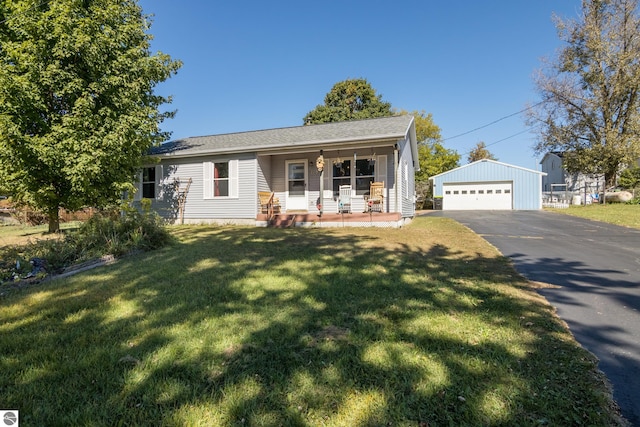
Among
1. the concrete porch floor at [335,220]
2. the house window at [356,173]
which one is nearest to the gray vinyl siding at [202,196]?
the concrete porch floor at [335,220]

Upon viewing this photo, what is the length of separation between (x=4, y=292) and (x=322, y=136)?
9883 millimetres

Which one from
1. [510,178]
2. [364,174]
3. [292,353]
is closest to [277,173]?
[364,174]

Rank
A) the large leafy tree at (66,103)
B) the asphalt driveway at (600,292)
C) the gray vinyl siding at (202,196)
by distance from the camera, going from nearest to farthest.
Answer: the asphalt driveway at (600,292)
the large leafy tree at (66,103)
the gray vinyl siding at (202,196)

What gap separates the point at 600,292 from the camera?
3969 mm

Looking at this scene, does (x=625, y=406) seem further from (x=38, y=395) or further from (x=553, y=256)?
(x=553, y=256)

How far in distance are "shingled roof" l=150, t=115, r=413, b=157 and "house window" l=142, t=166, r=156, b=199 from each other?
0.87m

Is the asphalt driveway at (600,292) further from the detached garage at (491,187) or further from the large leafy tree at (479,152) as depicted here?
the large leafy tree at (479,152)

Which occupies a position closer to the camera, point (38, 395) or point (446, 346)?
point (38, 395)

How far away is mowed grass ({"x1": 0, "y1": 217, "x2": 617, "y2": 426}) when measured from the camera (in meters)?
1.77

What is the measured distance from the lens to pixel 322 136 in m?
12.2

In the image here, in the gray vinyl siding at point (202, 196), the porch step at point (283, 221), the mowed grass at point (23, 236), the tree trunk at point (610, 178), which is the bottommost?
the mowed grass at point (23, 236)

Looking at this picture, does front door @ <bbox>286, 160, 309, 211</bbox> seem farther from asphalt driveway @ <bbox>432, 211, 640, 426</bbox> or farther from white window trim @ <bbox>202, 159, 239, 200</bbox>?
asphalt driveway @ <bbox>432, 211, 640, 426</bbox>

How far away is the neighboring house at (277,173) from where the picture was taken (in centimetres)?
1198

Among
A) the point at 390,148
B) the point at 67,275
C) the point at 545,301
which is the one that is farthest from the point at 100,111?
the point at 545,301
